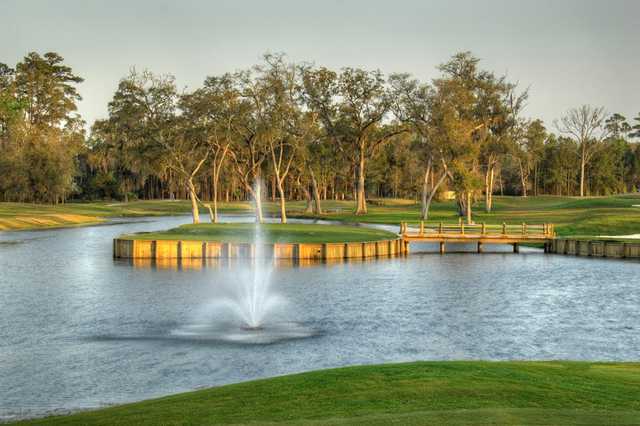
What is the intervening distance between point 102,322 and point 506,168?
137323 millimetres

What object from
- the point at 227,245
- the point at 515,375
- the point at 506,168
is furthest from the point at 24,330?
the point at 506,168

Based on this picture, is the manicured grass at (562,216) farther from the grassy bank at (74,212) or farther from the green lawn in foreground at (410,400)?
the green lawn in foreground at (410,400)

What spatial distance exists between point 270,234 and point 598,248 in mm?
24472

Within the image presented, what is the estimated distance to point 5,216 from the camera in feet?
288

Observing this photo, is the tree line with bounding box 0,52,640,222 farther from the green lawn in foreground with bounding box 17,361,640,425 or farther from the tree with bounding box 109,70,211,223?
the green lawn in foreground with bounding box 17,361,640,425

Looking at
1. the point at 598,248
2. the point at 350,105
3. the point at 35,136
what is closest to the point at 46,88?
the point at 35,136

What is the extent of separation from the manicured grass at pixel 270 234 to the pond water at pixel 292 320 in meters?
5.88

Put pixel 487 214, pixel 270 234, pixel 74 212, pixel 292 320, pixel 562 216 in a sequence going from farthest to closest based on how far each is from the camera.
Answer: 1. pixel 74 212
2. pixel 487 214
3. pixel 562 216
4. pixel 270 234
5. pixel 292 320

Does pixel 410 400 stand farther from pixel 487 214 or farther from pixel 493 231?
pixel 487 214

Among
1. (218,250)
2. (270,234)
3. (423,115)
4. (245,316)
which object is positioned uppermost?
(423,115)

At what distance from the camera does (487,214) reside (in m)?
95.9

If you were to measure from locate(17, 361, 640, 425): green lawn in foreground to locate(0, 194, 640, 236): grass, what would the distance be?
51.8 m

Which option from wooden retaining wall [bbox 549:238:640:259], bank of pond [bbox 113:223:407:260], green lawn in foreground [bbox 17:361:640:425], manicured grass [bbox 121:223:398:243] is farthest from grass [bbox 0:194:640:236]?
green lawn in foreground [bbox 17:361:640:425]

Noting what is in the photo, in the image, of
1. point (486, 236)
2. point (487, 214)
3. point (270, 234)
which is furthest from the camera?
point (487, 214)
